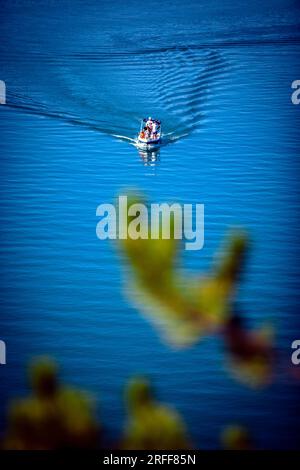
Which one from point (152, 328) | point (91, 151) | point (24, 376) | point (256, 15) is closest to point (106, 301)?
point (152, 328)

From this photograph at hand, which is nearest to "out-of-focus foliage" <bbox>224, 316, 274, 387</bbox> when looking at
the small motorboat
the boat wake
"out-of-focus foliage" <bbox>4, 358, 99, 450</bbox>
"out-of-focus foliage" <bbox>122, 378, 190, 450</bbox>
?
"out-of-focus foliage" <bbox>122, 378, 190, 450</bbox>

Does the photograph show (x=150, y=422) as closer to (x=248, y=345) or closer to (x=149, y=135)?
(x=248, y=345)

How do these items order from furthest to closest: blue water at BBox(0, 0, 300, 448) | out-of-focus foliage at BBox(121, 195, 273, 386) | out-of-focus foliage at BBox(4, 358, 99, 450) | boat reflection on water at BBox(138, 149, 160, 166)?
boat reflection on water at BBox(138, 149, 160, 166) < blue water at BBox(0, 0, 300, 448) < out-of-focus foliage at BBox(4, 358, 99, 450) < out-of-focus foliage at BBox(121, 195, 273, 386)

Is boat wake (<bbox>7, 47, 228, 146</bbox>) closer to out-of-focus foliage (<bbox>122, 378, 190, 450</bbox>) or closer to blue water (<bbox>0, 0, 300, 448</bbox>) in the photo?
blue water (<bbox>0, 0, 300, 448</bbox>)

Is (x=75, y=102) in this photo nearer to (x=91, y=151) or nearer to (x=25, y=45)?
(x=91, y=151)

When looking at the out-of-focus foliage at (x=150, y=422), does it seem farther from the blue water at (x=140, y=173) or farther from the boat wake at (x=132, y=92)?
the boat wake at (x=132, y=92)

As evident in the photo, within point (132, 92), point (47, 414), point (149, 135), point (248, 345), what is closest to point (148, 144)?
point (149, 135)
